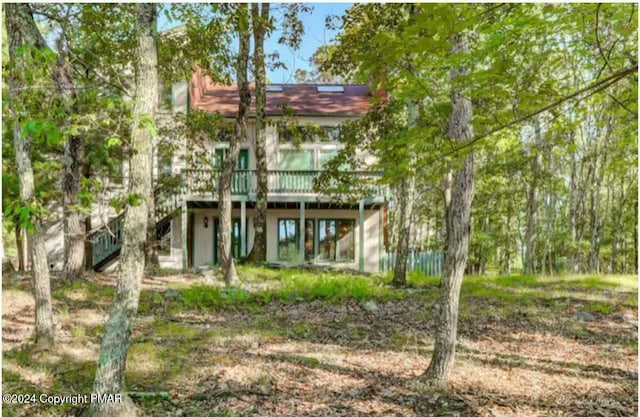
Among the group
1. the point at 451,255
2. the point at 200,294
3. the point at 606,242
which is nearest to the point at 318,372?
the point at 451,255

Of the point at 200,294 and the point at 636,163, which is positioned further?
the point at 200,294

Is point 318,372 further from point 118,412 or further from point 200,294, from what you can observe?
point 200,294

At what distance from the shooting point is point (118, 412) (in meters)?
3.56

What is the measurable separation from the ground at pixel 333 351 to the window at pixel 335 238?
7.15m

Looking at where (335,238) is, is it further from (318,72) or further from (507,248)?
(507,248)

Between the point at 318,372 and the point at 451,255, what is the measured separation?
6.97 ft

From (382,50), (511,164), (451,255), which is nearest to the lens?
(382,50)

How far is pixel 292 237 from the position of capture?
17406 mm

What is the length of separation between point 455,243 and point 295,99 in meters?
14.6

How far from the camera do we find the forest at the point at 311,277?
354 cm

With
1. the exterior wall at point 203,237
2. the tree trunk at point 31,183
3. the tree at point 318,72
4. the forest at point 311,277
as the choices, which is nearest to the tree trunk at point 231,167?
Answer: the forest at point 311,277

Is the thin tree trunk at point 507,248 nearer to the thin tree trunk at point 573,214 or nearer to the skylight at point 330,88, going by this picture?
the thin tree trunk at point 573,214

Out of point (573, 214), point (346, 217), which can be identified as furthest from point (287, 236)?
point (573, 214)

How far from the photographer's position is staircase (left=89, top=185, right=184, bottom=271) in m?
13.9
